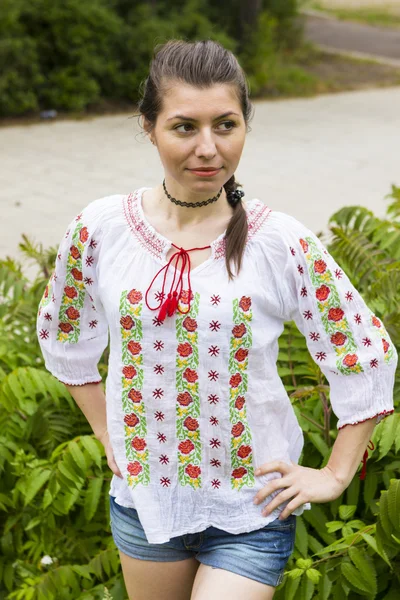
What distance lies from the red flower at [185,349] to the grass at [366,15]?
1020 inches

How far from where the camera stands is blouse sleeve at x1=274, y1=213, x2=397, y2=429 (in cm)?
229

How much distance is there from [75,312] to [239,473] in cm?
64

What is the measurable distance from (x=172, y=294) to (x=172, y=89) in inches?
19.3

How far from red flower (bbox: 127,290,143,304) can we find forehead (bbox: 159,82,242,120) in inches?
16.8

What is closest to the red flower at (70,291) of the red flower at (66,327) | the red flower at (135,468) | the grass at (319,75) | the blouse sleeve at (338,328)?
the red flower at (66,327)

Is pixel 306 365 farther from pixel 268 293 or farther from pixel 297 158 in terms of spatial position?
pixel 297 158

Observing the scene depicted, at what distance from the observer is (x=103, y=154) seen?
12.3 meters

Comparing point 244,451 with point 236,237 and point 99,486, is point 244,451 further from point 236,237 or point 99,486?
point 99,486

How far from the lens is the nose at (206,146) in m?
2.25

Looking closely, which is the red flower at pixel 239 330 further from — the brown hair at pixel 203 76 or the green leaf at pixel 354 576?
the green leaf at pixel 354 576

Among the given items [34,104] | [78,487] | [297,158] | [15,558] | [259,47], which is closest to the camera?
[78,487]

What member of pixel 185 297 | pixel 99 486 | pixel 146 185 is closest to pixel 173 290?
pixel 185 297

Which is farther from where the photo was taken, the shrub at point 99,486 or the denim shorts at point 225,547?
the shrub at point 99,486

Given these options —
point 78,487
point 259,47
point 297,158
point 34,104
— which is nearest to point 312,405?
point 78,487
